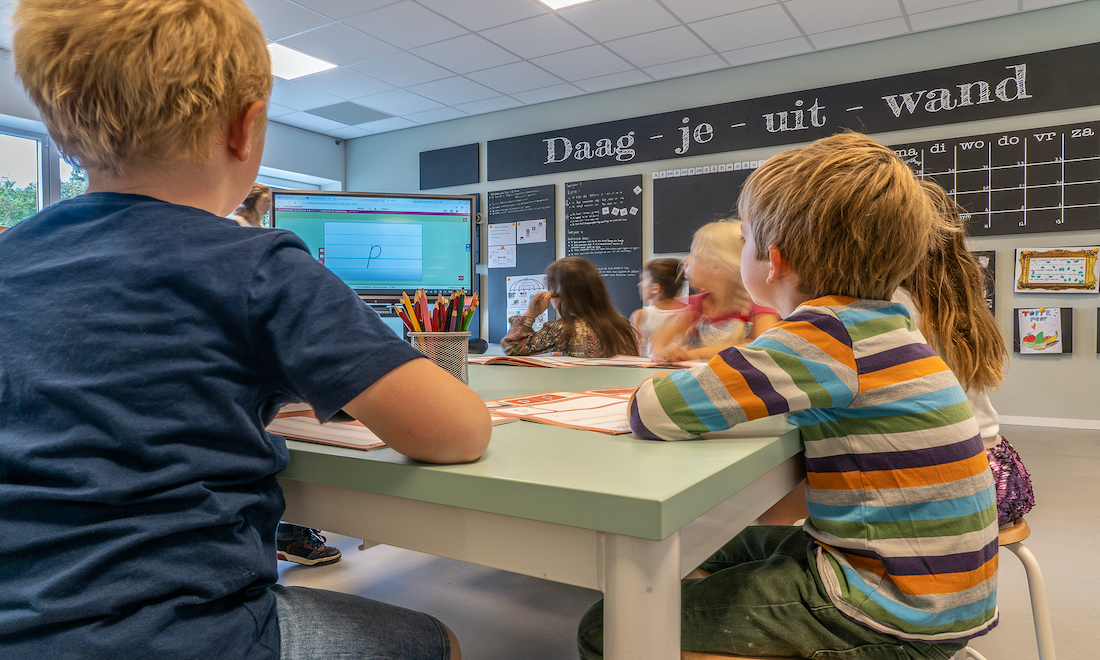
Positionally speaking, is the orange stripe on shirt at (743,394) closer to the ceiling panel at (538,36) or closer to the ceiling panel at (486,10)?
the ceiling panel at (486,10)

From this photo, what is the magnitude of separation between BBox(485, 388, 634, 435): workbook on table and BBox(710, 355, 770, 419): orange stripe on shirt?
4.6 inches

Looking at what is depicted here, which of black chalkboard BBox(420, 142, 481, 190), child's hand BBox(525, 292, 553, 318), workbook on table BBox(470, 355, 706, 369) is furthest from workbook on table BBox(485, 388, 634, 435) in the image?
black chalkboard BBox(420, 142, 481, 190)

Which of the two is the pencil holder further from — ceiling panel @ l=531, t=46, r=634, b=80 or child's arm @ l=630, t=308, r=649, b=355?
ceiling panel @ l=531, t=46, r=634, b=80

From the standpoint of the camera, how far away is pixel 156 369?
0.47 meters

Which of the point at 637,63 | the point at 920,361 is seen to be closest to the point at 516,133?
the point at 637,63

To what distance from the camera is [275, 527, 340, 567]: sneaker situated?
1.86 meters

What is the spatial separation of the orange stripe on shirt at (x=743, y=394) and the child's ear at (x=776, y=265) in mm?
226

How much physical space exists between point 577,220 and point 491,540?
4.83 meters

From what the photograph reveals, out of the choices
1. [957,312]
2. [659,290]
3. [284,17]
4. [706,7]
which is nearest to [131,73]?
[957,312]

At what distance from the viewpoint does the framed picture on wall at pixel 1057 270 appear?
143 inches

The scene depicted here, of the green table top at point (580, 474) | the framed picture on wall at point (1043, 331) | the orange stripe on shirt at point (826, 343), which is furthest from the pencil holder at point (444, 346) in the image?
the framed picture on wall at point (1043, 331)

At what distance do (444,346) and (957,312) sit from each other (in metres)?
0.76

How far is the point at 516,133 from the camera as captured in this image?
5.45 metres

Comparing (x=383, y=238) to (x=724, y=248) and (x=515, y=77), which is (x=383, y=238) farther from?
(x=515, y=77)
